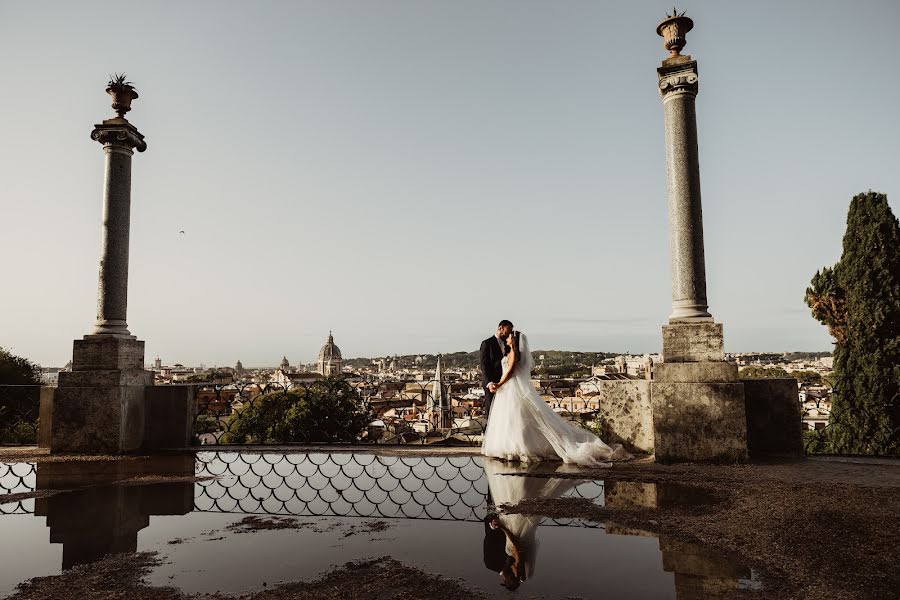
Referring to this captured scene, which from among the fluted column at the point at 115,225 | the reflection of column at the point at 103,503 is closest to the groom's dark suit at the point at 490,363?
the reflection of column at the point at 103,503

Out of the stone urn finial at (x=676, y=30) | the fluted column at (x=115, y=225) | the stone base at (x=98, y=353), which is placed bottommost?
the stone base at (x=98, y=353)

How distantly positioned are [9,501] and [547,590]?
4.68m

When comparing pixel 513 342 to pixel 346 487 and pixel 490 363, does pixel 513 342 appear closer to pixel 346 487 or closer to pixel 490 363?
pixel 490 363

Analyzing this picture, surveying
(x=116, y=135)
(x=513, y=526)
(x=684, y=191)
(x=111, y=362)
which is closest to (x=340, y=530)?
(x=513, y=526)

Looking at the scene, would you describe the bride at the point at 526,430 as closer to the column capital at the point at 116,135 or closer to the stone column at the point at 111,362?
the stone column at the point at 111,362

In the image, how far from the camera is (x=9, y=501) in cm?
484

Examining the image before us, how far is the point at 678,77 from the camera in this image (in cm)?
709

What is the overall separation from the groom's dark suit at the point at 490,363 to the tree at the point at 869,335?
33.3 ft

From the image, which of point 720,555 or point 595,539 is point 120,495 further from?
point 720,555

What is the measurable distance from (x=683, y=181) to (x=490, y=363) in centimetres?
333

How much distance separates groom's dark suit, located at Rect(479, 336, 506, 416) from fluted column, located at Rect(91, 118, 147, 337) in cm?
500

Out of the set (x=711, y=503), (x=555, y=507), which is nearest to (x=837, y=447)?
(x=711, y=503)

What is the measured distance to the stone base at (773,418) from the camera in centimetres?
668

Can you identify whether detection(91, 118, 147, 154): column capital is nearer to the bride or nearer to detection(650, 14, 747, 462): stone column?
the bride
